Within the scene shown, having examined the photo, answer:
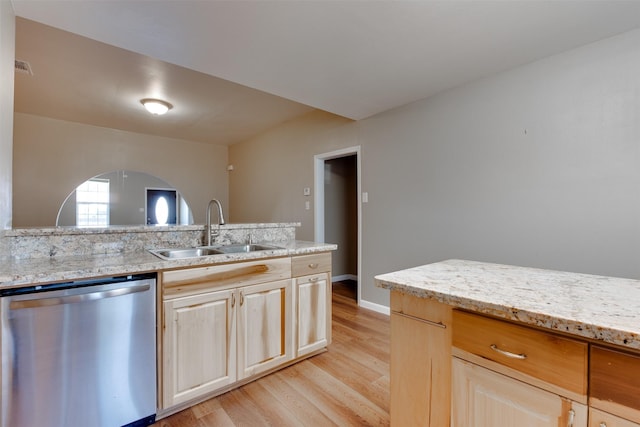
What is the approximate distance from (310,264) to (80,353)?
1355 millimetres

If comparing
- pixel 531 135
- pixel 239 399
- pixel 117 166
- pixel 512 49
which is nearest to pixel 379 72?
pixel 512 49

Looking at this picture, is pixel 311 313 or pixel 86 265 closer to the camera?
pixel 86 265

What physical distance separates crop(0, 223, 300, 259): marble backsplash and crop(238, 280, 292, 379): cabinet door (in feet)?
2.13

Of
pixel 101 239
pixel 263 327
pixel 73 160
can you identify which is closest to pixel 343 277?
pixel 263 327

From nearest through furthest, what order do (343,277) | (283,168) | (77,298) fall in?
(77,298) → (283,168) → (343,277)

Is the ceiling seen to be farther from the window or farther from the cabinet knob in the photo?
the cabinet knob

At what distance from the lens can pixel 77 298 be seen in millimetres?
1296

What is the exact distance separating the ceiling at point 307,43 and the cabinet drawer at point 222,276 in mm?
1480

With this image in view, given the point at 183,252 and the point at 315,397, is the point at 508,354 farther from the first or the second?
the point at 183,252

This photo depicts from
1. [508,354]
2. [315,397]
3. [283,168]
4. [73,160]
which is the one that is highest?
[73,160]

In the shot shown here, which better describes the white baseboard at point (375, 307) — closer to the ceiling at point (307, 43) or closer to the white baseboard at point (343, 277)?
the white baseboard at point (343, 277)

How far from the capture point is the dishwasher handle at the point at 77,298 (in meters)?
1.19

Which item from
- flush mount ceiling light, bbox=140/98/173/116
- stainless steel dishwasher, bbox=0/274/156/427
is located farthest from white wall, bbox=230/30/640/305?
flush mount ceiling light, bbox=140/98/173/116

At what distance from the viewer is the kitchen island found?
70 cm
